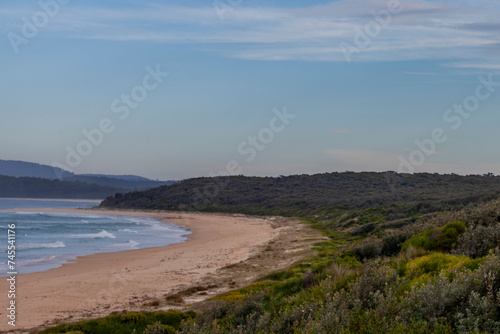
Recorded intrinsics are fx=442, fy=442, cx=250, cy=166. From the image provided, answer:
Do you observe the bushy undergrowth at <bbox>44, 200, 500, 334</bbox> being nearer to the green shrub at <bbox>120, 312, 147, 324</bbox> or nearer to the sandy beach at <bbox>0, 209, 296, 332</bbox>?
the green shrub at <bbox>120, 312, 147, 324</bbox>

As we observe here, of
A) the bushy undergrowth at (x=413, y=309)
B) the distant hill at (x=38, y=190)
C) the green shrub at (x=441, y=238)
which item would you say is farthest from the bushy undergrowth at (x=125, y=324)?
the distant hill at (x=38, y=190)

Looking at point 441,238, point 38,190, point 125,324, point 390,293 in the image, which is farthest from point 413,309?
point 38,190

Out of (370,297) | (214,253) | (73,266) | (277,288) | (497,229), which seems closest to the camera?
(370,297)

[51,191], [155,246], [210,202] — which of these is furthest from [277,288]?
[51,191]

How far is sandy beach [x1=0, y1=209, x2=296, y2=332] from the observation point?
555 inches

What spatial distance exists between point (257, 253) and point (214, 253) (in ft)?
11.3

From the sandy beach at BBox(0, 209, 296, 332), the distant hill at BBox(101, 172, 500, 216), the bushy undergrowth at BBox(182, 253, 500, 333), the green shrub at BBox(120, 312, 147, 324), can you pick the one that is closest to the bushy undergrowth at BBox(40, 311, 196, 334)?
the green shrub at BBox(120, 312, 147, 324)

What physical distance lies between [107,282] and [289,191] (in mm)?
85932

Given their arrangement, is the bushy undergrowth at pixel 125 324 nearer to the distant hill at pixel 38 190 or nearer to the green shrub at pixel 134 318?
the green shrub at pixel 134 318

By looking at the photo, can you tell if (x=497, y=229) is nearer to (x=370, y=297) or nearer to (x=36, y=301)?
(x=370, y=297)

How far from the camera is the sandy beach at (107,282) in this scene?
46.3 feet

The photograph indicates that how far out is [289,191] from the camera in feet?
340

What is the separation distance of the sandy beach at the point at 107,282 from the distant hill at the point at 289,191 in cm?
3528

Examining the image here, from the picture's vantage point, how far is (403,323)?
4.36m
